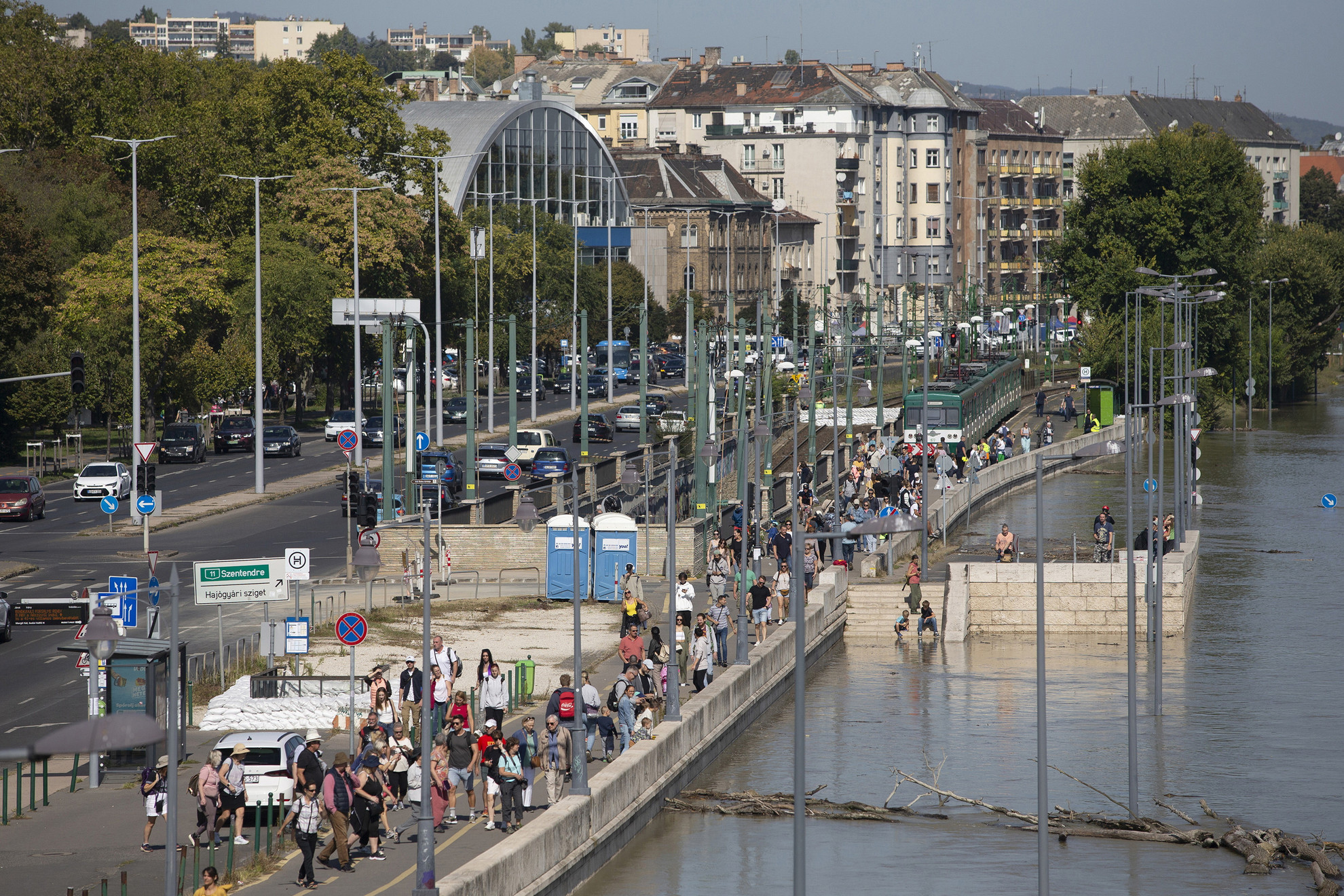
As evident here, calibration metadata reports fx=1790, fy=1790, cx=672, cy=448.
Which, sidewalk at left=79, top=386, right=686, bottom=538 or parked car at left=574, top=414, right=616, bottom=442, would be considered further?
parked car at left=574, top=414, right=616, bottom=442

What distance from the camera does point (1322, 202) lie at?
194 metres

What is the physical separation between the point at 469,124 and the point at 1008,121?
9034cm

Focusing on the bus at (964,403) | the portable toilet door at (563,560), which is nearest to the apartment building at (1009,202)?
the bus at (964,403)

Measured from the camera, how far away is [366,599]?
39.8 meters

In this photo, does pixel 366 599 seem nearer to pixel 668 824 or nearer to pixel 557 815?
pixel 668 824

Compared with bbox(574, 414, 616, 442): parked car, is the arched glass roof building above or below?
above

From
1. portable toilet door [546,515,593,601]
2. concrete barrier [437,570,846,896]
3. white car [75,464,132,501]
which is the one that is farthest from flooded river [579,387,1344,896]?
white car [75,464,132,501]

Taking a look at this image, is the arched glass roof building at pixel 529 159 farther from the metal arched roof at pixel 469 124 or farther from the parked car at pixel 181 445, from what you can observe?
the parked car at pixel 181 445

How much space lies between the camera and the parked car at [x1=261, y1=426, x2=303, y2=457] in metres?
68.8

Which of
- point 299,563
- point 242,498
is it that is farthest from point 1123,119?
point 299,563

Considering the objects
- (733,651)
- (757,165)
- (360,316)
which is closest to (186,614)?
(733,651)

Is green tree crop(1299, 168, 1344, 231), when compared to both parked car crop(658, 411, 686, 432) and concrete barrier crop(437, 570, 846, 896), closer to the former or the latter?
parked car crop(658, 411, 686, 432)

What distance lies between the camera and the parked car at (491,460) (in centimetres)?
6362

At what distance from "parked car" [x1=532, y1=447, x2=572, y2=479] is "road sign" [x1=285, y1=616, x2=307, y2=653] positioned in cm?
3191
